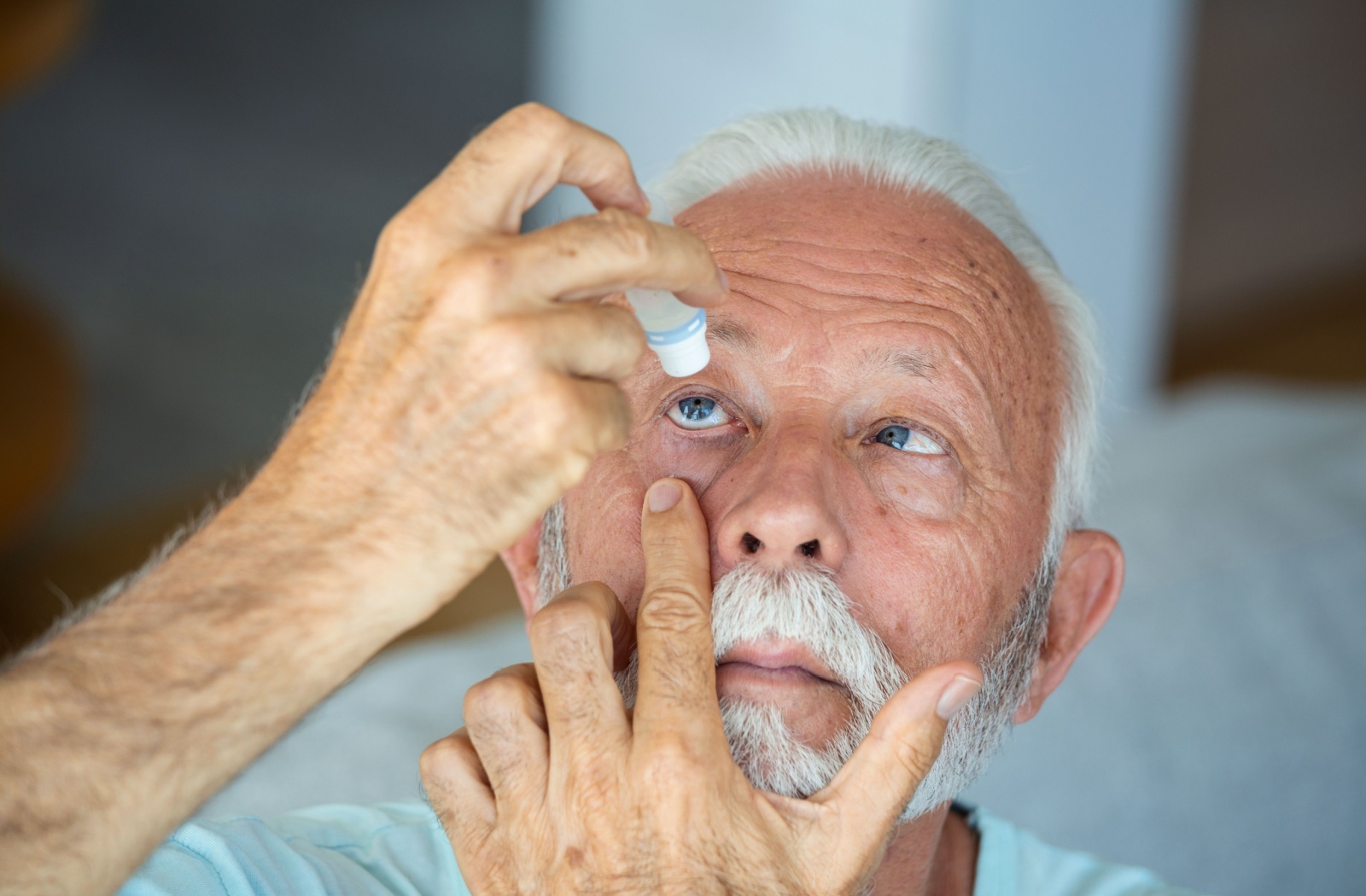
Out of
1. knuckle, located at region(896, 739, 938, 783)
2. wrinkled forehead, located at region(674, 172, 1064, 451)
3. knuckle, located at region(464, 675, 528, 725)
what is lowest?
knuckle, located at region(464, 675, 528, 725)

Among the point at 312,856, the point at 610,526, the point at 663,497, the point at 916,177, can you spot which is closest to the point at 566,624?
the point at 663,497

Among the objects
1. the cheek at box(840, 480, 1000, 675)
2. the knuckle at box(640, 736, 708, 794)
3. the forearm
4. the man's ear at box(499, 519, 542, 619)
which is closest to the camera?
the forearm

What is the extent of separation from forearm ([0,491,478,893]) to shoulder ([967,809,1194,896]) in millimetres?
980

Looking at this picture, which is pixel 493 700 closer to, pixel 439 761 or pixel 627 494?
pixel 439 761

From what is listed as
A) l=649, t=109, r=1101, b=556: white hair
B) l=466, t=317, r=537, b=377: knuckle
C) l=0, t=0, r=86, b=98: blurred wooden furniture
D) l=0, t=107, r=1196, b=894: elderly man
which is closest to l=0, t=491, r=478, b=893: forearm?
l=0, t=107, r=1196, b=894: elderly man

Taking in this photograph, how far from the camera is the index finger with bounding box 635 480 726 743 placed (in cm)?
104

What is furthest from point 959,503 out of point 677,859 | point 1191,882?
point 1191,882

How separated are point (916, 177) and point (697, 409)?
431 mm

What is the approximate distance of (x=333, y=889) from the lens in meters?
1.33

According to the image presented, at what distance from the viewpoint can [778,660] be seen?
3.86 ft

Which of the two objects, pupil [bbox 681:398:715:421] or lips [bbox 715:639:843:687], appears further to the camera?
pupil [bbox 681:398:715:421]

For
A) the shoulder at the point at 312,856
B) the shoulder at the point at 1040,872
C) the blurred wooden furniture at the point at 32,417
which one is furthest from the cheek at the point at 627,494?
the blurred wooden furniture at the point at 32,417

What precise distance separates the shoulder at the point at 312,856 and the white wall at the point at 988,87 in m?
2.34

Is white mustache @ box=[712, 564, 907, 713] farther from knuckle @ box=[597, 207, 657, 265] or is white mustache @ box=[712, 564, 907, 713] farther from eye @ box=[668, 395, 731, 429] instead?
knuckle @ box=[597, 207, 657, 265]
